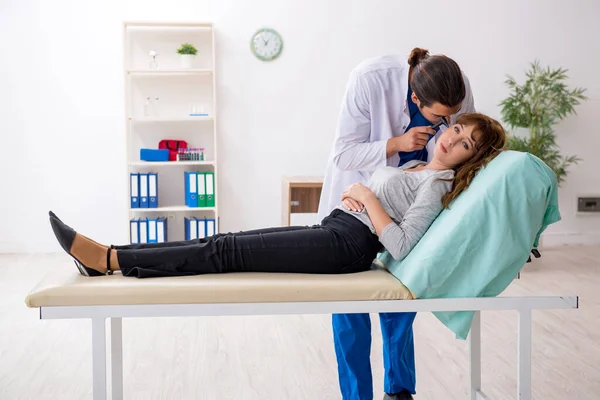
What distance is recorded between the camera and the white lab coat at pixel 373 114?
2039 mm

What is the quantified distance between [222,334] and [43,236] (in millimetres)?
2431

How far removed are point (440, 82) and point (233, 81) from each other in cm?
316

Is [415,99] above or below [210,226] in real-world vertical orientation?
above

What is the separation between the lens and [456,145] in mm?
1870

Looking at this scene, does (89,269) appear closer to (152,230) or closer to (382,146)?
(382,146)

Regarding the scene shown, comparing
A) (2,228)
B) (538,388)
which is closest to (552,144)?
(538,388)

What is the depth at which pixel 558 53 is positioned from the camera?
5.05 meters

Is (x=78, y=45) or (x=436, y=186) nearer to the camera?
(x=436, y=186)

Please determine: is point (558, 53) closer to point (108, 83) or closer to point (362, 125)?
point (108, 83)

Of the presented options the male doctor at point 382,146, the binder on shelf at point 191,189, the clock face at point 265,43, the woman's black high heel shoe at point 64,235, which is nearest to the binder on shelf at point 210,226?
the binder on shelf at point 191,189

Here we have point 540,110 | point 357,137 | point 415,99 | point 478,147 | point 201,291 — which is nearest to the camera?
point 201,291

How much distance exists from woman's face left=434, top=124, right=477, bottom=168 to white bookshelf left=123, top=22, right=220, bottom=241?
2947mm

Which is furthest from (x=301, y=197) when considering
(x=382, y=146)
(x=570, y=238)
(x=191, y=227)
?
(x=382, y=146)

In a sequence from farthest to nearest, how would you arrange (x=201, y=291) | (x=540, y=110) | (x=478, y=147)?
(x=540, y=110) < (x=478, y=147) < (x=201, y=291)
